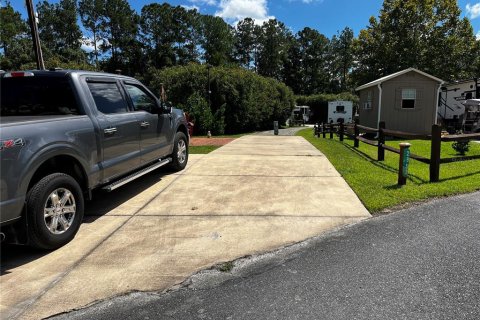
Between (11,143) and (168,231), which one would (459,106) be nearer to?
(168,231)

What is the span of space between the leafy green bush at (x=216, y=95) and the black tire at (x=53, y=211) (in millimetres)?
18471

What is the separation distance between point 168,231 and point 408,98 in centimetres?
2042

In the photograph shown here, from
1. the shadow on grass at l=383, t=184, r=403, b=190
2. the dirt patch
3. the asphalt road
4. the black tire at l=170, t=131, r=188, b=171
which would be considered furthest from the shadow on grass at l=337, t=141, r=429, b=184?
the dirt patch

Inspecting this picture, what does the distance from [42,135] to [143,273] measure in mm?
1818

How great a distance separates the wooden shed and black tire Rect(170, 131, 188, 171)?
15.9 metres

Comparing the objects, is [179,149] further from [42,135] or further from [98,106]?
[42,135]

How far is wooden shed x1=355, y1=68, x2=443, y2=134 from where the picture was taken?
2125 cm

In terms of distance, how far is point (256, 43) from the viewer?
3332 inches

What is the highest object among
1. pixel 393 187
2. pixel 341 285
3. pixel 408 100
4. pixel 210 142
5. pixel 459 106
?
pixel 408 100

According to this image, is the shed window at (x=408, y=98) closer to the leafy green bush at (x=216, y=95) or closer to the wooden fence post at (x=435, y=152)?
the leafy green bush at (x=216, y=95)

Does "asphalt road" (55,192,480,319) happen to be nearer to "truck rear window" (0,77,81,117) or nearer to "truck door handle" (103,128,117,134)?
"truck door handle" (103,128,117,134)

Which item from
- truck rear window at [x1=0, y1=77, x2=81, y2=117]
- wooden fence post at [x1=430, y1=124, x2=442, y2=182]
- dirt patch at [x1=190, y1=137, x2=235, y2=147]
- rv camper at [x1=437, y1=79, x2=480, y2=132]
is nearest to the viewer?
truck rear window at [x1=0, y1=77, x2=81, y2=117]

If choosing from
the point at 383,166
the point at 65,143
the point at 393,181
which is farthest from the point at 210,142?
the point at 65,143

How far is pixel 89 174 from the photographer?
189 inches
